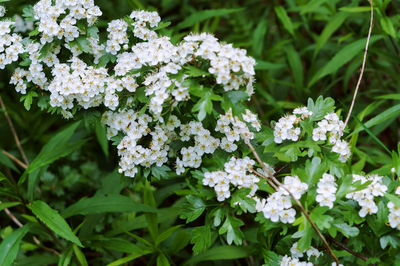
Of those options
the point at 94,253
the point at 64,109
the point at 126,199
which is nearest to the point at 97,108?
the point at 64,109

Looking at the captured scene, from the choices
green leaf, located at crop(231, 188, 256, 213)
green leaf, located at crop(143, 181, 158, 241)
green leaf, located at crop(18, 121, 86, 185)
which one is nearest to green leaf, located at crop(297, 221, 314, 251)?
green leaf, located at crop(231, 188, 256, 213)

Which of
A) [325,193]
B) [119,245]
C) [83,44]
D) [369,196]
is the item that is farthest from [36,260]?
[369,196]

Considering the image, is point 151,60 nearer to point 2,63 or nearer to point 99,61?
point 99,61

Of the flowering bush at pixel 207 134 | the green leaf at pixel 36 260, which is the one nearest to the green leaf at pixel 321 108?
the flowering bush at pixel 207 134

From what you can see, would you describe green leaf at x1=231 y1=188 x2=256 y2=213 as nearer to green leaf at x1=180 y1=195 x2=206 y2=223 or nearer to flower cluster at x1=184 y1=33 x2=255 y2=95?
green leaf at x1=180 y1=195 x2=206 y2=223

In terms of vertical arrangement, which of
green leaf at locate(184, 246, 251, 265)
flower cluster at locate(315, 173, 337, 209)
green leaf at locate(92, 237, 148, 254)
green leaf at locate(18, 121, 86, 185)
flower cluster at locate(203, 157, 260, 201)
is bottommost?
green leaf at locate(184, 246, 251, 265)
